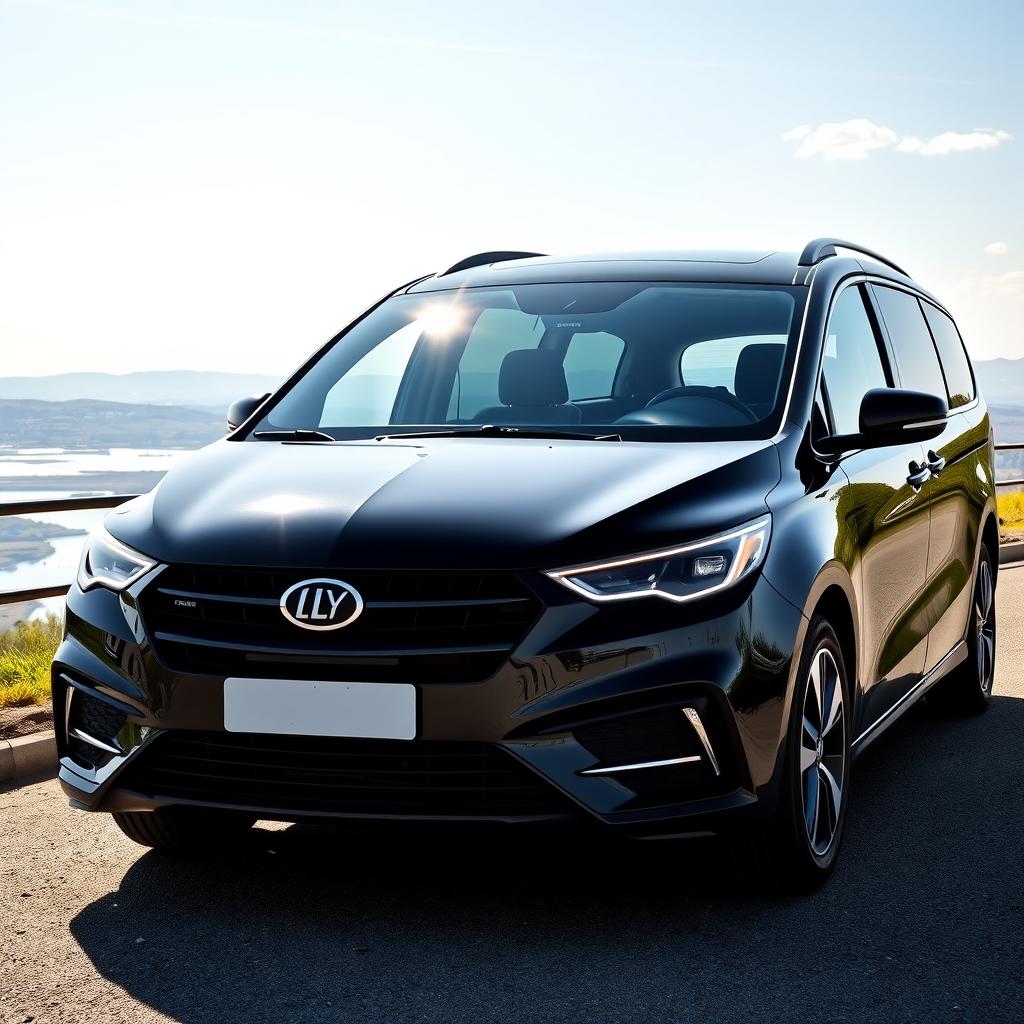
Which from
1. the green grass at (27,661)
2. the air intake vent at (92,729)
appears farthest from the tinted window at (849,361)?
the green grass at (27,661)

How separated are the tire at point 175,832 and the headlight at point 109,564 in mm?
779

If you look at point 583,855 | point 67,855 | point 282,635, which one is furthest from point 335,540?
point 67,855

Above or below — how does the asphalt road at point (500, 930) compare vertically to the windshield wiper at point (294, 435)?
below

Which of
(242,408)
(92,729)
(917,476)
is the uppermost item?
(242,408)

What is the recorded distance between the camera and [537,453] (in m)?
4.30

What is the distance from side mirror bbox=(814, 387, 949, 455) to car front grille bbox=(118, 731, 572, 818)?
1.62m

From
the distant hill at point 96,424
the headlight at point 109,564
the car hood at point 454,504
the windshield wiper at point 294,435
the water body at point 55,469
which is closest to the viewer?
the car hood at point 454,504

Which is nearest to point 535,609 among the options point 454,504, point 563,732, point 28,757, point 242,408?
point 563,732

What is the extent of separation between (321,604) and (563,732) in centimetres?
66

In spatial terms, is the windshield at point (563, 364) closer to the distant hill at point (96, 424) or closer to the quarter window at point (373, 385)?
the quarter window at point (373, 385)

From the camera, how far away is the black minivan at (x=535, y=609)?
142 inches

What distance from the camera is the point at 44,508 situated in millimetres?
7562

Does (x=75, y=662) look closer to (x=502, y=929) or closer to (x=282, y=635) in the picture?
(x=282, y=635)

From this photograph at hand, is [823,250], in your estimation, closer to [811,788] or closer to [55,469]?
[811,788]
